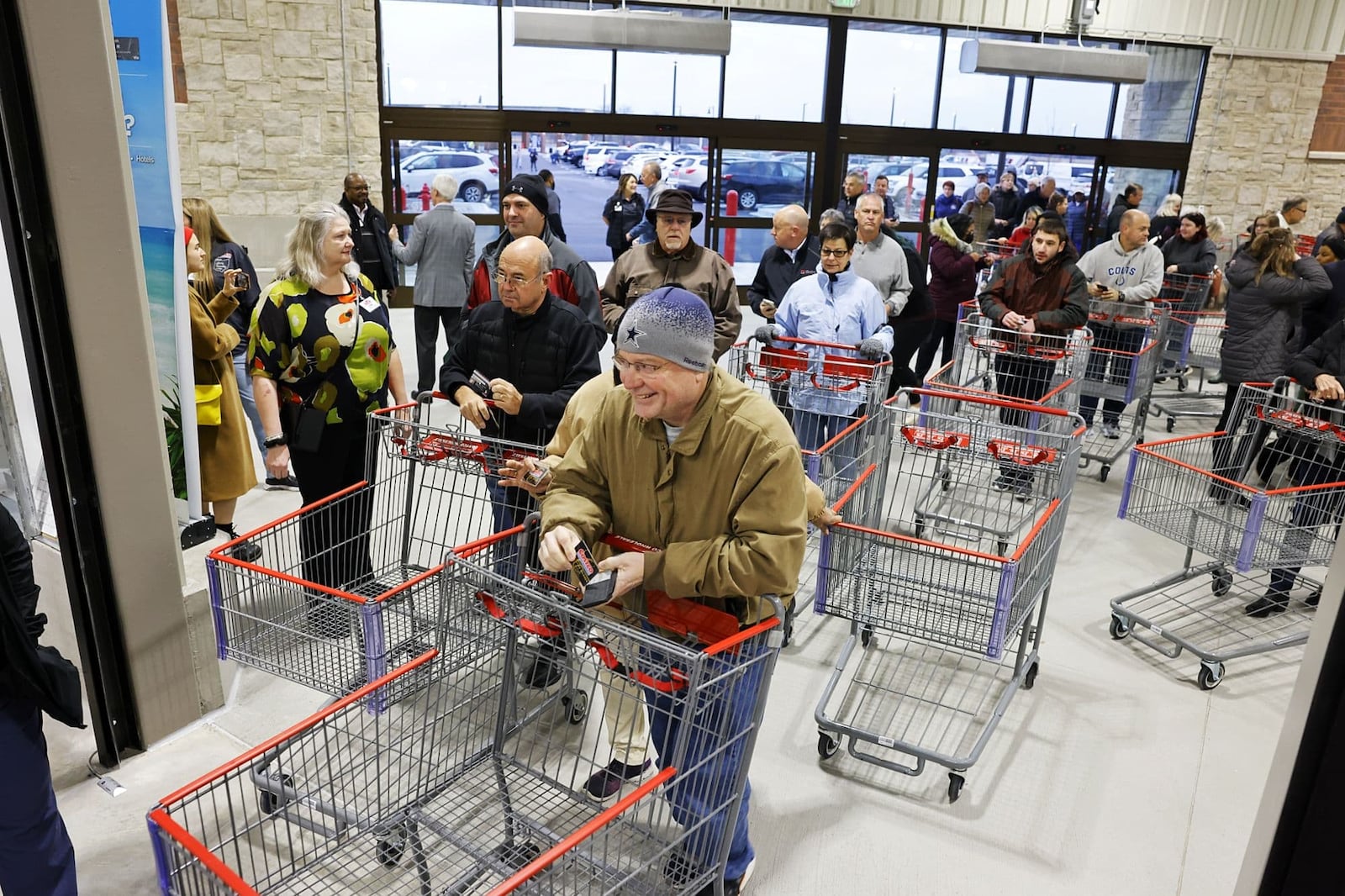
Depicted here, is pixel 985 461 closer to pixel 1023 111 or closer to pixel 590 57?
pixel 590 57

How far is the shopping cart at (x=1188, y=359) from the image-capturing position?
8422mm

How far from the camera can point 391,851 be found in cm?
262

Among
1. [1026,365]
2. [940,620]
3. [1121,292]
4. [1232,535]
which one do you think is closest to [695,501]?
[940,620]

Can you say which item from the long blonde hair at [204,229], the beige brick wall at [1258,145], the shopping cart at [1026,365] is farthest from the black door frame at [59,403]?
the beige brick wall at [1258,145]

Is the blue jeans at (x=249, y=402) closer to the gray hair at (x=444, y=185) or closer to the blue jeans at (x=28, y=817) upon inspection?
the gray hair at (x=444, y=185)

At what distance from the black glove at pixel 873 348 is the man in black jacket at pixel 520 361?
5.37ft

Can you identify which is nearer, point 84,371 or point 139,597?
point 84,371

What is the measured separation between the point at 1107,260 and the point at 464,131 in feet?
25.0

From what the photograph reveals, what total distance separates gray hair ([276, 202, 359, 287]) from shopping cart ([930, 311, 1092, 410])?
3.69 meters

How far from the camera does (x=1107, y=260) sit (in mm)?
7688

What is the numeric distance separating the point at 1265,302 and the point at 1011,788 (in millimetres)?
4429

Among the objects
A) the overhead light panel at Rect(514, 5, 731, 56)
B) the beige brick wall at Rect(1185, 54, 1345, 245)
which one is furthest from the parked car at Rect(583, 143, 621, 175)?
the beige brick wall at Rect(1185, 54, 1345, 245)

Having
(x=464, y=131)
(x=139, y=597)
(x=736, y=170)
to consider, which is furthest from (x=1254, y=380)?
(x=464, y=131)

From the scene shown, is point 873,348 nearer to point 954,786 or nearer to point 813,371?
point 813,371
